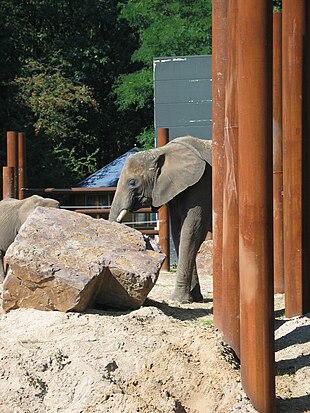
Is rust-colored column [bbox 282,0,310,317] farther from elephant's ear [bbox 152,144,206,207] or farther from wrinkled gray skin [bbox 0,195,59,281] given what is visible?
wrinkled gray skin [bbox 0,195,59,281]

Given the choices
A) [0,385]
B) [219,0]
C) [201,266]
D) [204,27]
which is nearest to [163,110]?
[201,266]

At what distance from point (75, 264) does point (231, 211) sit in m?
1.61

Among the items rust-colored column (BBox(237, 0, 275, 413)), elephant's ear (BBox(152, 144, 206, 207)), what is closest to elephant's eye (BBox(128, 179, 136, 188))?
elephant's ear (BBox(152, 144, 206, 207))

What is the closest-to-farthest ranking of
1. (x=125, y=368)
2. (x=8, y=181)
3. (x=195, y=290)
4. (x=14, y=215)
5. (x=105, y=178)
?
(x=125, y=368), (x=195, y=290), (x=14, y=215), (x=8, y=181), (x=105, y=178)

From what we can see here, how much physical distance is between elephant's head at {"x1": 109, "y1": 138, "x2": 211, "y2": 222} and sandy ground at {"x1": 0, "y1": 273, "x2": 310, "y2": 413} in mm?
3400

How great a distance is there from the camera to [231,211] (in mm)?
6379

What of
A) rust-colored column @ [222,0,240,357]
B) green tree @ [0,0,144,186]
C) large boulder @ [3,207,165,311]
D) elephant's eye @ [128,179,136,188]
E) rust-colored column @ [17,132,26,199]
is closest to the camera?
rust-colored column @ [222,0,240,357]

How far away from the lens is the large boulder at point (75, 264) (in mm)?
7355

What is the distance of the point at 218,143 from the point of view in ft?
22.9

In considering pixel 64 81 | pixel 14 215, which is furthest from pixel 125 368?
pixel 64 81

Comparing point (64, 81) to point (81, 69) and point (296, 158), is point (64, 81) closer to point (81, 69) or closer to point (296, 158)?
point (81, 69)

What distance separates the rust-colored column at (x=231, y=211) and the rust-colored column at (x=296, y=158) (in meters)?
1.78

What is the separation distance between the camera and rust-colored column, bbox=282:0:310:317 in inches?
321

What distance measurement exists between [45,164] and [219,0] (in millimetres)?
17404
